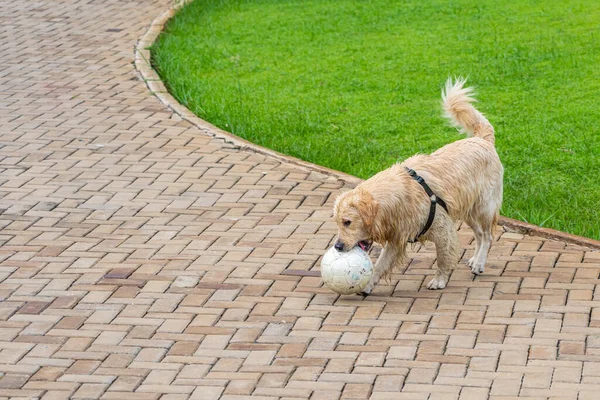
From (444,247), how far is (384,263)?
0.43 meters

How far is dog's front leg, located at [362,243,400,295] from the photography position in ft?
24.0

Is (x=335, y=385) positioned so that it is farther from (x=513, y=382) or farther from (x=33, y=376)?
(x=33, y=376)

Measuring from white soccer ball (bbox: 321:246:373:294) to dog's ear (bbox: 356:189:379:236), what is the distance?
0.26m

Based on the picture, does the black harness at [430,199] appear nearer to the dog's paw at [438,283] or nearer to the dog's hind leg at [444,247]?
the dog's hind leg at [444,247]

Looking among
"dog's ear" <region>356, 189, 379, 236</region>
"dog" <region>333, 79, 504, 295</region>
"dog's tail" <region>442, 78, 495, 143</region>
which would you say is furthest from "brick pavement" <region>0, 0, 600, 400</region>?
"dog's tail" <region>442, 78, 495, 143</region>

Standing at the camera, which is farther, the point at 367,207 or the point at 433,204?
the point at 433,204

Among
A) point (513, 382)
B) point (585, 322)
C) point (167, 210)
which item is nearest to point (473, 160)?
point (585, 322)

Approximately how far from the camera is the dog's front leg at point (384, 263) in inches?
288

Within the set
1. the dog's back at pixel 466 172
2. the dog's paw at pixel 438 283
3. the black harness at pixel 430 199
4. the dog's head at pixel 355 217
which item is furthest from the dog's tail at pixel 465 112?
the dog's head at pixel 355 217

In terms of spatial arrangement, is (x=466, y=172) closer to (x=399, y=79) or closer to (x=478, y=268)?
(x=478, y=268)

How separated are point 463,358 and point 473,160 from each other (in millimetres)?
1710

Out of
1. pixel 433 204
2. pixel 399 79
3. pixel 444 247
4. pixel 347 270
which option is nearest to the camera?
pixel 347 270

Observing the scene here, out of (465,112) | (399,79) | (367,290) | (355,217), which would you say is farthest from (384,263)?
(399,79)

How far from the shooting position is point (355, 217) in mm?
6996
